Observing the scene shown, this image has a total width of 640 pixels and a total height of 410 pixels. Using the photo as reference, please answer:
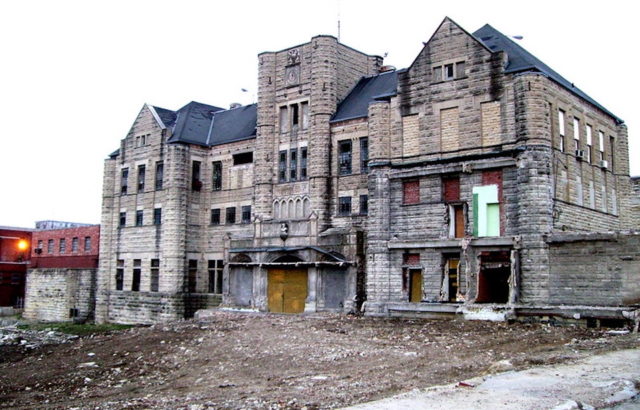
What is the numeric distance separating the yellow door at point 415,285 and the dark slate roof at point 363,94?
32.0 ft

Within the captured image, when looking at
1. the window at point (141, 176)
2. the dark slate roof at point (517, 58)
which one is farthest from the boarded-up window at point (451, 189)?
the window at point (141, 176)

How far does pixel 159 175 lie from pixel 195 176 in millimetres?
2690

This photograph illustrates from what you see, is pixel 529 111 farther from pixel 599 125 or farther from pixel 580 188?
pixel 599 125

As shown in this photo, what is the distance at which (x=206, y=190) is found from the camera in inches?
A: 1801

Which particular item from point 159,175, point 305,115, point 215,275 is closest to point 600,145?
point 305,115

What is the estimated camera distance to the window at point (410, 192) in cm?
3269

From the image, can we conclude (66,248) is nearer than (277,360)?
No

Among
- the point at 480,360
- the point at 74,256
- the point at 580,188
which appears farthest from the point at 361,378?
the point at 74,256

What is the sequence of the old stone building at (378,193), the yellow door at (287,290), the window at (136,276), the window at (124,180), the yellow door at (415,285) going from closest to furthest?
1. the old stone building at (378,193)
2. the yellow door at (415,285)
3. the yellow door at (287,290)
4. the window at (136,276)
5. the window at (124,180)

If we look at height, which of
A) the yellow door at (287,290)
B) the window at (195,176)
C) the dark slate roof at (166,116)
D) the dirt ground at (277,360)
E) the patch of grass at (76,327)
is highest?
the dark slate roof at (166,116)

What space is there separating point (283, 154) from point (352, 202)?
604cm

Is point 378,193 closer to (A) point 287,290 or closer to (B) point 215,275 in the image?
(A) point 287,290

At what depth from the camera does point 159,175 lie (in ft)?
153

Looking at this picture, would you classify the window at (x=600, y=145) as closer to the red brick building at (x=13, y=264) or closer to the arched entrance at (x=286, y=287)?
the arched entrance at (x=286, y=287)
